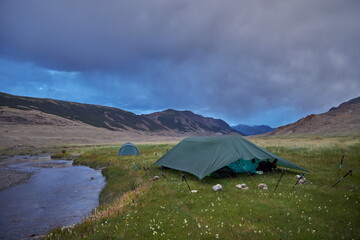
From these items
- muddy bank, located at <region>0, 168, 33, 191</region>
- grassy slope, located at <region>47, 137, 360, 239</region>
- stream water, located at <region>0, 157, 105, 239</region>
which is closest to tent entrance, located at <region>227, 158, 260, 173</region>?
grassy slope, located at <region>47, 137, 360, 239</region>

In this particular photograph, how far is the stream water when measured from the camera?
12.8 meters

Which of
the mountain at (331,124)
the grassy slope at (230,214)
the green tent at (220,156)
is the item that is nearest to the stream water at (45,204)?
the grassy slope at (230,214)

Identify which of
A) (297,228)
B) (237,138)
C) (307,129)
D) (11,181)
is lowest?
(11,181)

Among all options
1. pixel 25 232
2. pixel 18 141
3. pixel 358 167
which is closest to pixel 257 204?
pixel 25 232

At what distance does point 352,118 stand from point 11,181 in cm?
14404

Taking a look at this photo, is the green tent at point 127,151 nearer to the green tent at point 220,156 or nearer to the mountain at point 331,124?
the green tent at point 220,156

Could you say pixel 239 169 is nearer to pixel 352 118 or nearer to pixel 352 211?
pixel 352 211

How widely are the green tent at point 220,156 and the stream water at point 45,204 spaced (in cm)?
800

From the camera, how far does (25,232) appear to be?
1206 centimetres

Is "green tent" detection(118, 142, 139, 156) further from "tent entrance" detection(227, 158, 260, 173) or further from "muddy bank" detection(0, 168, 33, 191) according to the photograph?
"tent entrance" detection(227, 158, 260, 173)

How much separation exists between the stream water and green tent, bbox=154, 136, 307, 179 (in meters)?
8.00

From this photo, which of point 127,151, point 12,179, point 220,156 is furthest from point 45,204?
point 127,151

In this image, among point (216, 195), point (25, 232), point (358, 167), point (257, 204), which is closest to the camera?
point (257, 204)

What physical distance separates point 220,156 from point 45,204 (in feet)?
45.4
